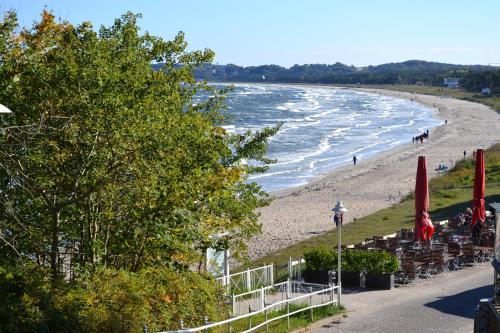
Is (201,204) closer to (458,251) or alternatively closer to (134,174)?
(134,174)

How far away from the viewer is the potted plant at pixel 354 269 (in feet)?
55.5

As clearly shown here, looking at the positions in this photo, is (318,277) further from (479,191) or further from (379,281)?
(479,191)

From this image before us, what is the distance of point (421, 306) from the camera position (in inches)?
583

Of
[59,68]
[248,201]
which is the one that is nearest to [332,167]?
[248,201]

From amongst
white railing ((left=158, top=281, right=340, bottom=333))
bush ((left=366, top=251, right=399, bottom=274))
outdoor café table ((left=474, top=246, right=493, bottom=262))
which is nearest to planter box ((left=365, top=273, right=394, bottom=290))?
bush ((left=366, top=251, right=399, bottom=274))

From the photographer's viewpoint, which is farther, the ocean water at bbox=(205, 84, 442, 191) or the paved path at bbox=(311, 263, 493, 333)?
the ocean water at bbox=(205, 84, 442, 191)

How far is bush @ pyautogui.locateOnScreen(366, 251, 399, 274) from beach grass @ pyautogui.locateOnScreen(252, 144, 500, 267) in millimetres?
6767

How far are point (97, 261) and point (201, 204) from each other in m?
1.82

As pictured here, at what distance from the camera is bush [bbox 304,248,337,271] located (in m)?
17.5

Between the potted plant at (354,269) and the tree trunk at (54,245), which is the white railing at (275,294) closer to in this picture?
the potted plant at (354,269)

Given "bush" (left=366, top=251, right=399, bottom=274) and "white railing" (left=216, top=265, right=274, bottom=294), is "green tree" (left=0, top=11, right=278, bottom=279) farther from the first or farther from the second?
"bush" (left=366, top=251, right=399, bottom=274)

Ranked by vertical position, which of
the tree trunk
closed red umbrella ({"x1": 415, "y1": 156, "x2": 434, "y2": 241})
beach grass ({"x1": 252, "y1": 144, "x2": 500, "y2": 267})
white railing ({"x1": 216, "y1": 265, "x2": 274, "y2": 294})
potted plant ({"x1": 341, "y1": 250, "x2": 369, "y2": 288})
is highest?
the tree trunk

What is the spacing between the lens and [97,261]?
10180 mm

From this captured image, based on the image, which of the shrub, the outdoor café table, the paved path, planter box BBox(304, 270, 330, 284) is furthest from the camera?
the outdoor café table
